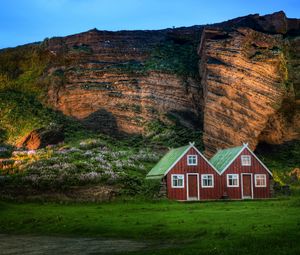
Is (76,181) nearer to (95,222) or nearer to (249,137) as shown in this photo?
(95,222)

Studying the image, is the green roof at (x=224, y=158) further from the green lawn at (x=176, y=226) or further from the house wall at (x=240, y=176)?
the green lawn at (x=176, y=226)

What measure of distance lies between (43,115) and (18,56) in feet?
75.8

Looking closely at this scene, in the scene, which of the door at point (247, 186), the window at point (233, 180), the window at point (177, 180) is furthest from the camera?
the door at point (247, 186)

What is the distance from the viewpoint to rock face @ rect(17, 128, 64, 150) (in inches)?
3201

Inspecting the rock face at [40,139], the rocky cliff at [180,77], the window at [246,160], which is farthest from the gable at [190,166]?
the rock face at [40,139]

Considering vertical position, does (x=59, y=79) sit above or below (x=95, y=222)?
Result: above

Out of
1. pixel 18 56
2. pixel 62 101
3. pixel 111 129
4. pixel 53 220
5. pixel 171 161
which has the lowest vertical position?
→ pixel 53 220

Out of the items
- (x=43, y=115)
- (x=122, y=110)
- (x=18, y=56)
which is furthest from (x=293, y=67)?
(x=18, y=56)

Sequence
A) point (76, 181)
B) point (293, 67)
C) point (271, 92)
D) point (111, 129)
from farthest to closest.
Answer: point (111, 129) < point (293, 67) < point (271, 92) < point (76, 181)

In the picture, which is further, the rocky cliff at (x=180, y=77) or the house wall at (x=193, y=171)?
the rocky cliff at (x=180, y=77)

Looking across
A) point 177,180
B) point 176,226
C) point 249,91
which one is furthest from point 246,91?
point 176,226

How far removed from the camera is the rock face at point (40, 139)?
81312mm

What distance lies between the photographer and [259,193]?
62406 millimetres

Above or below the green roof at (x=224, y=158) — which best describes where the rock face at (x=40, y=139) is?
above
